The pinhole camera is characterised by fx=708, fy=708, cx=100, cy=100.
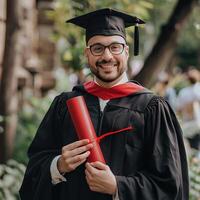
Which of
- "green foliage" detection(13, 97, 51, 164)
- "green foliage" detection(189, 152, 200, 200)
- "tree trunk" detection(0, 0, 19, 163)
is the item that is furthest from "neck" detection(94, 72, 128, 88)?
"green foliage" detection(13, 97, 51, 164)

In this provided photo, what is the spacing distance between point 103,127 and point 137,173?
0.30m

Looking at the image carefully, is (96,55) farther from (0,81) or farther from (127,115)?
(0,81)

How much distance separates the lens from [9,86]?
7117 millimetres

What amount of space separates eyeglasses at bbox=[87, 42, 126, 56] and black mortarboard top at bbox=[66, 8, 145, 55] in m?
0.08

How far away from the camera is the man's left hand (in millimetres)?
3553

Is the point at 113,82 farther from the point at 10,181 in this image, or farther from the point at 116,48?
the point at 10,181

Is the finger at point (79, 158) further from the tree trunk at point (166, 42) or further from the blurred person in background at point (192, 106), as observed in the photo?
the blurred person in background at point (192, 106)

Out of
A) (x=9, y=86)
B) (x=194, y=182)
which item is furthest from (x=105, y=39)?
(x=9, y=86)

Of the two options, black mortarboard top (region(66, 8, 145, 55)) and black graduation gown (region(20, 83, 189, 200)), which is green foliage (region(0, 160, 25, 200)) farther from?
black mortarboard top (region(66, 8, 145, 55))

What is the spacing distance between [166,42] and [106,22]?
3347 mm

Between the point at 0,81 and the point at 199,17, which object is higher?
the point at 199,17

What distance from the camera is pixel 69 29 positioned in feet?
25.3

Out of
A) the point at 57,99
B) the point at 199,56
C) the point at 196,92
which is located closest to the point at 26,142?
the point at 196,92

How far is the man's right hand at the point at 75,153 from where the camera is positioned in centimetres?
360
